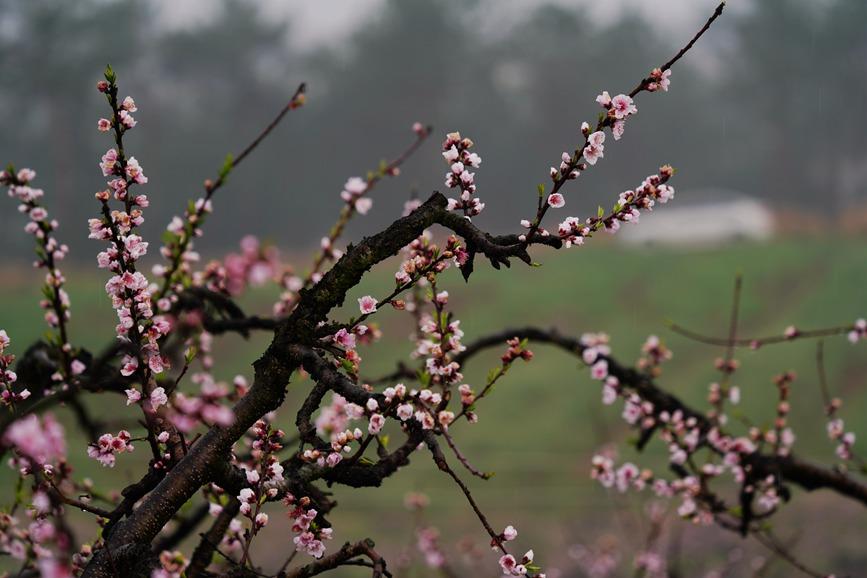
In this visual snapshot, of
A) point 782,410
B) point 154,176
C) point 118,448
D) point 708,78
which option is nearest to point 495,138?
point 708,78

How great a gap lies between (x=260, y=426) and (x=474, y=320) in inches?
752

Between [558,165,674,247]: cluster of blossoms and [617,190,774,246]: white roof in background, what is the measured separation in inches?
971

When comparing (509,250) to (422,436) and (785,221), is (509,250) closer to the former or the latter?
(422,436)

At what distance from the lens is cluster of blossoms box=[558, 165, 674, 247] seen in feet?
6.15

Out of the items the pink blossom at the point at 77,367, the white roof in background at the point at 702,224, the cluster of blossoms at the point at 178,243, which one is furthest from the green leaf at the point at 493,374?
the white roof in background at the point at 702,224

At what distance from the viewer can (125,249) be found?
1.91 m

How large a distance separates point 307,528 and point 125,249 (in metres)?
0.78

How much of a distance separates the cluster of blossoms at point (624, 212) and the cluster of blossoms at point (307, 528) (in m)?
0.85

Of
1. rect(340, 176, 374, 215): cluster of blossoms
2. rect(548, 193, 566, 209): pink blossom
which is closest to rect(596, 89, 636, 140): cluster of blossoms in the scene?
rect(548, 193, 566, 209): pink blossom

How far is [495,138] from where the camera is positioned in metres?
30.2

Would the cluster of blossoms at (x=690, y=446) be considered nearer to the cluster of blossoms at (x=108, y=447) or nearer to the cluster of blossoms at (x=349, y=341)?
the cluster of blossoms at (x=349, y=341)

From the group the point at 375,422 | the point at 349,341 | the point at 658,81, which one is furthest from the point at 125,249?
the point at 658,81

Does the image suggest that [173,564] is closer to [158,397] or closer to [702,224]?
[158,397]

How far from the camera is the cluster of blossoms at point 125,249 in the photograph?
71.6 inches
